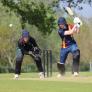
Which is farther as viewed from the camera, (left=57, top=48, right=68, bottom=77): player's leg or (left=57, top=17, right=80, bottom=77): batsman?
(left=57, top=48, right=68, bottom=77): player's leg

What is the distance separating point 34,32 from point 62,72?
157ft

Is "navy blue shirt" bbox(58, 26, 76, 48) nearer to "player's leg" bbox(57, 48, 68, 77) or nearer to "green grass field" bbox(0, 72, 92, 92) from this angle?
"player's leg" bbox(57, 48, 68, 77)

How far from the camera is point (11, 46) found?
63.2 meters

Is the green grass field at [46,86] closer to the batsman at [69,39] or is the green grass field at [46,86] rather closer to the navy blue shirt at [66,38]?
the batsman at [69,39]

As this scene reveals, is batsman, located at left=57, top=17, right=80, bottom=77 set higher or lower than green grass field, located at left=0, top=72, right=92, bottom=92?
higher


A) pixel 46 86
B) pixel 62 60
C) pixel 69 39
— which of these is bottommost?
pixel 46 86

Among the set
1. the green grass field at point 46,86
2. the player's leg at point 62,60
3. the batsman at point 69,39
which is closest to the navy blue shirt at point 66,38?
the batsman at point 69,39

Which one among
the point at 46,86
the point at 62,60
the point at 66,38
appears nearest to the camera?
the point at 46,86

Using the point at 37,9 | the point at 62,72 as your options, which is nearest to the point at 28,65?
the point at 37,9

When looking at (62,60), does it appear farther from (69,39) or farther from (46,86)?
(46,86)

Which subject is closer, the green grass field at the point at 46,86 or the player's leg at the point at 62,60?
the green grass field at the point at 46,86

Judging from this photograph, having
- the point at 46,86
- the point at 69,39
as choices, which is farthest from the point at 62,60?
the point at 46,86

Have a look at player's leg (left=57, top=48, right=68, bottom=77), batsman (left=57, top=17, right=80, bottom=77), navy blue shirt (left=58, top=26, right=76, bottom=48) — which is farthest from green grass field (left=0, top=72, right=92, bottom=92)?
player's leg (left=57, top=48, right=68, bottom=77)

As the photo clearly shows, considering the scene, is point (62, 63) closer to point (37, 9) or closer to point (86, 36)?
point (37, 9)
